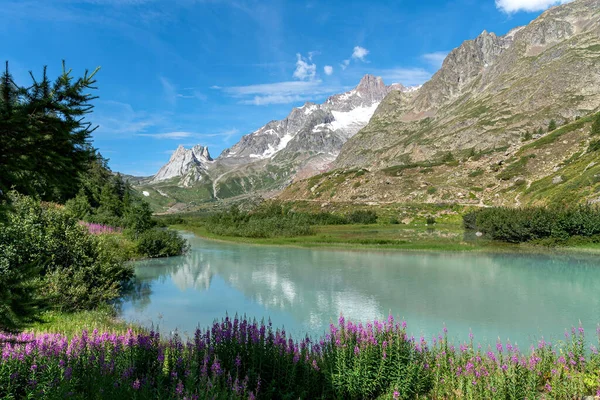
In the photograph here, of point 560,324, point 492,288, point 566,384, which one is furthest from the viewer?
point 492,288

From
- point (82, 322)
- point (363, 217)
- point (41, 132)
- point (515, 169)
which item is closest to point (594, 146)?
point (515, 169)

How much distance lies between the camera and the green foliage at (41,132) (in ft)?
17.1

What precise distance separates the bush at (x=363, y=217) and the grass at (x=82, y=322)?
94108mm

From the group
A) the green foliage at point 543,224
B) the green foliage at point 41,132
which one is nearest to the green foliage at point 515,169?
the green foliage at point 543,224

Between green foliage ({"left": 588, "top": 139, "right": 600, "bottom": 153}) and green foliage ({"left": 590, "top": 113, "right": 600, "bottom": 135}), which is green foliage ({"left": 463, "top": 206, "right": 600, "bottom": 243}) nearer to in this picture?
green foliage ({"left": 588, "top": 139, "right": 600, "bottom": 153})

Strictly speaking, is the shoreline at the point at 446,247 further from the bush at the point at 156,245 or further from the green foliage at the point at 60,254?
the green foliage at the point at 60,254

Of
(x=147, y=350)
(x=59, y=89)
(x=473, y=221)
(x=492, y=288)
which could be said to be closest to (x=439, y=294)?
(x=492, y=288)

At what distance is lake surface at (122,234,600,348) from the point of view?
70.7ft

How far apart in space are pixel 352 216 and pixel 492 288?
281 feet

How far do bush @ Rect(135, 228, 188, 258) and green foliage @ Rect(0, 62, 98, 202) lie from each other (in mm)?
49118

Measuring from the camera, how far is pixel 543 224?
58938mm

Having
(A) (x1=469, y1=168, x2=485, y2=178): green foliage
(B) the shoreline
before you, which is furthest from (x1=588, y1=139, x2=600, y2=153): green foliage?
(B) the shoreline

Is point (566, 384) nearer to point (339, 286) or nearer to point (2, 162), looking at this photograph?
point (2, 162)

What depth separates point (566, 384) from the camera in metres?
9.98
